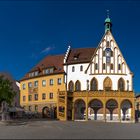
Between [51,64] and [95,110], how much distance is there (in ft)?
49.0

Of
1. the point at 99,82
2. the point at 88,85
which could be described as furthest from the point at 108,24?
the point at 88,85

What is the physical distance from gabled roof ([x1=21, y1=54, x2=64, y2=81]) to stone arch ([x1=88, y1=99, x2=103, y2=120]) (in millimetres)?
9841

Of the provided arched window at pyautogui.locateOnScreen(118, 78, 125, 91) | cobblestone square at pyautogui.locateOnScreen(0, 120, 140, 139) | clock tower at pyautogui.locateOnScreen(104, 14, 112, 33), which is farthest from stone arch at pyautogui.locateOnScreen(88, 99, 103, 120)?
cobblestone square at pyautogui.locateOnScreen(0, 120, 140, 139)

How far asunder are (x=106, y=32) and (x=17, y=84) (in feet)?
94.1

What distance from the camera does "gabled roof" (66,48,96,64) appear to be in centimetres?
6869

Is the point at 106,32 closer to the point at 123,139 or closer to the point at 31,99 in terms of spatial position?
the point at 31,99

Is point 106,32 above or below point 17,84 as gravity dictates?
above

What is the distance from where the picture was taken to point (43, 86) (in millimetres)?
71875

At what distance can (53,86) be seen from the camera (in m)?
70.1

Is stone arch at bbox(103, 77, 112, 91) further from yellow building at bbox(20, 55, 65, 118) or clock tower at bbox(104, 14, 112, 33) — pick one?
clock tower at bbox(104, 14, 112, 33)

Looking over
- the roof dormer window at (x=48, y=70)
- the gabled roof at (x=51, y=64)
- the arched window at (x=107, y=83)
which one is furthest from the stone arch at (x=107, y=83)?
the roof dormer window at (x=48, y=70)

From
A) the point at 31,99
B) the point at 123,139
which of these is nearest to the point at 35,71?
the point at 31,99

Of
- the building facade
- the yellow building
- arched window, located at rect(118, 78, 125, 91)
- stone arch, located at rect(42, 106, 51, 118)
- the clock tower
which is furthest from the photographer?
stone arch, located at rect(42, 106, 51, 118)

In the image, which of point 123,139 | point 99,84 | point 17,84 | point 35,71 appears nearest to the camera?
point 123,139
